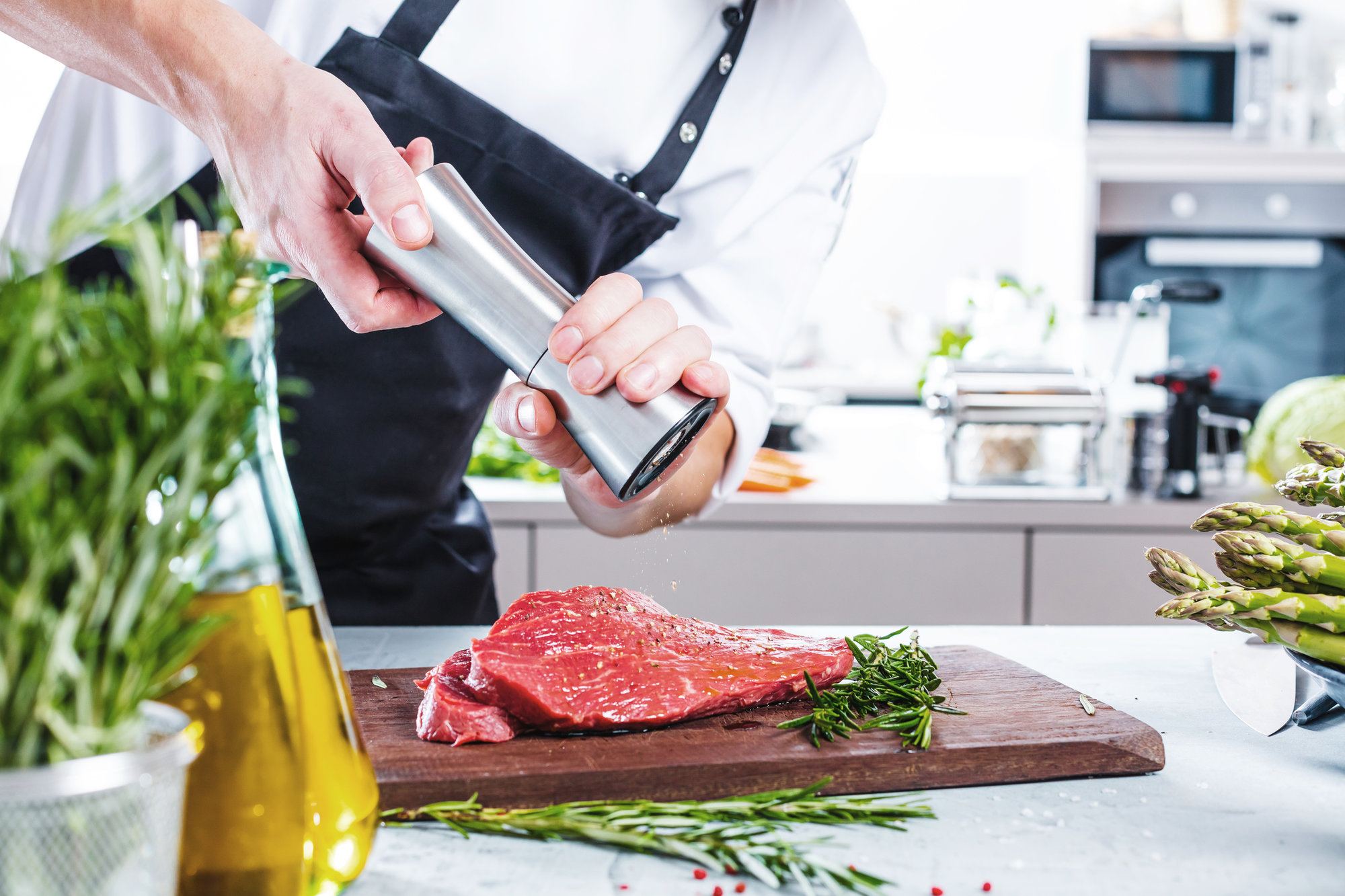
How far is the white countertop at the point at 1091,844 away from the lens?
1.77 ft

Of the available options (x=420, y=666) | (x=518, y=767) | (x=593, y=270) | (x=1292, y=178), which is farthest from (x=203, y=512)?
(x=1292, y=178)

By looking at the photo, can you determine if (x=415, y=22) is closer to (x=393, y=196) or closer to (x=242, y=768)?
(x=393, y=196)

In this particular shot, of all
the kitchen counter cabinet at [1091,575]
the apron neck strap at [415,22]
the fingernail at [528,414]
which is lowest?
the kitchen counter cabinet at [1091,575]

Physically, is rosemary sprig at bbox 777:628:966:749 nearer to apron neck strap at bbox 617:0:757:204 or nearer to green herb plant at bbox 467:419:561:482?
apron neck strap at bbox 617:0:757:204

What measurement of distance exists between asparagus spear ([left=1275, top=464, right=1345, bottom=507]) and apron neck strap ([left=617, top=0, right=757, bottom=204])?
71 centimetres

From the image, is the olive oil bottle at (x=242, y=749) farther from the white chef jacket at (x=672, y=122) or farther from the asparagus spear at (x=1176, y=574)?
the white chef jacket at (x=672, y=122)

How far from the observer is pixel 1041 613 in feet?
7.24

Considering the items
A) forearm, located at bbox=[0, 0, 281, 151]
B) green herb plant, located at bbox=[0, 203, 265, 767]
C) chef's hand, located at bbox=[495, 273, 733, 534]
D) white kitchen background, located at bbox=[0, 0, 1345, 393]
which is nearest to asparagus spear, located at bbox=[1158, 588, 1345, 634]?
chef's hand, located at bbox=[495, 273, 733, 534]

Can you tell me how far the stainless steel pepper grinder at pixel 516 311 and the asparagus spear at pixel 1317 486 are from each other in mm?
436

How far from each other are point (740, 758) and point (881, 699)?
17 cm

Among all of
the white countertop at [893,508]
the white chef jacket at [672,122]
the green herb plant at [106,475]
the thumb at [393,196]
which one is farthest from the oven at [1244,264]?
the green herb plant at [106,475]

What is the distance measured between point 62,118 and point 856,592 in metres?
1.58

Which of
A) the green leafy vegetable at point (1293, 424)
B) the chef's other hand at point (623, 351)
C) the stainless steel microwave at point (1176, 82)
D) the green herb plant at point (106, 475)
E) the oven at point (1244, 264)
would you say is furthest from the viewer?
the oven at point (1244, 264)

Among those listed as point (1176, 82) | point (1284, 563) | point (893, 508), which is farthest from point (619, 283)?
point (1176, 82)
